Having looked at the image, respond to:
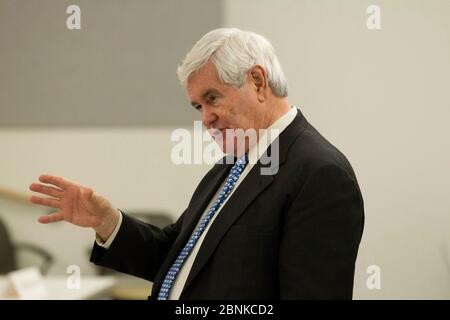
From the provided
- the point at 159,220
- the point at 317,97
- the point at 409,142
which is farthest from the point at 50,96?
the point at 409,142

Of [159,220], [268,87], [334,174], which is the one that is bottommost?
[159,220]

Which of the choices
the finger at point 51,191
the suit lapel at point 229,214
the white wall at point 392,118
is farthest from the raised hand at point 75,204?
the white wall at point 392,118

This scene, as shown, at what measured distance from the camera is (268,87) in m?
1.42

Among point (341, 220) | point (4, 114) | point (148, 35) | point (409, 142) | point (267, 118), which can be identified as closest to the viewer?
point (341, 220)

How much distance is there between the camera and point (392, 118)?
276 cm

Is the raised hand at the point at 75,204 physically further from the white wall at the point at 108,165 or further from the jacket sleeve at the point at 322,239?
the white wall at the point at 108,165

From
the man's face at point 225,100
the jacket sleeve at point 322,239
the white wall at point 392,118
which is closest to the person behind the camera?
the jacket sleeve at point 322,239

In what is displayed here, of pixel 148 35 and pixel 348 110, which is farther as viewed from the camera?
pixel 148 35

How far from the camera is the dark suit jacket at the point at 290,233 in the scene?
118 centimetres

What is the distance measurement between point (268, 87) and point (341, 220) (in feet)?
1.31

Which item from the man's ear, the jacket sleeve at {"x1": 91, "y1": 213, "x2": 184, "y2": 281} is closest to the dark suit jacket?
the man's ear

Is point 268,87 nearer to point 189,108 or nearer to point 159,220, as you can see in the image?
point 189,108

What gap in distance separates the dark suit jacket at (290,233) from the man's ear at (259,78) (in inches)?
4.5

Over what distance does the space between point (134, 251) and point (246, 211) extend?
42 centimetres
